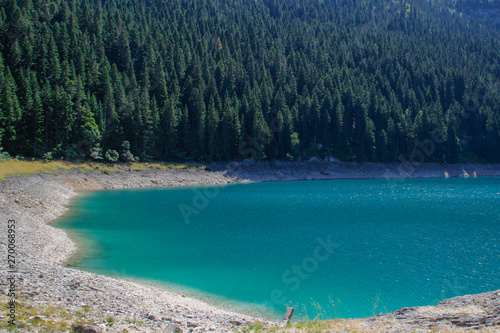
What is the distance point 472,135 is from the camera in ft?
347

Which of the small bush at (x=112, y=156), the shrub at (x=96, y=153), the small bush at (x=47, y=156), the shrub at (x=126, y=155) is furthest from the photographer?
the shrub at (x=126, y=155)

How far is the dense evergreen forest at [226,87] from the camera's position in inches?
2484

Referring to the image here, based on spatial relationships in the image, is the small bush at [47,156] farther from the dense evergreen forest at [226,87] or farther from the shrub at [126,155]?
the shrub at [126,155]

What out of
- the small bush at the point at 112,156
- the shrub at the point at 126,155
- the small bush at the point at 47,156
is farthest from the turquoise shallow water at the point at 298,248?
the shrub at the point at 126,155

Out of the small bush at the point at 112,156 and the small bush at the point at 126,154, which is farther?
the small bush at the point at 126,154

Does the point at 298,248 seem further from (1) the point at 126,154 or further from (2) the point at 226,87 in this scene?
(2) the point at 226,87

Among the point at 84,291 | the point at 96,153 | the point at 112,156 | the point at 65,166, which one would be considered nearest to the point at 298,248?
the point at 84,291

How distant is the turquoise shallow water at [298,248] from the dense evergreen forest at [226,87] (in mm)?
25938

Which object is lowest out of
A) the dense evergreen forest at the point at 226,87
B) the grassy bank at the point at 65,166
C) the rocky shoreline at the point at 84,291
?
the grassy bank at the point at 65,166

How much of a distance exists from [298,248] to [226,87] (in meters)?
74.2

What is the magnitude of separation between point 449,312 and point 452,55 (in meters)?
158

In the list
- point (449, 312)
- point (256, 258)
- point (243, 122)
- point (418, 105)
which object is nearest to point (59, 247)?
point (256, 258)

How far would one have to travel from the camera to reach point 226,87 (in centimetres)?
9206

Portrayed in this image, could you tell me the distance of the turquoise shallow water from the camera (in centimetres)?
1608
